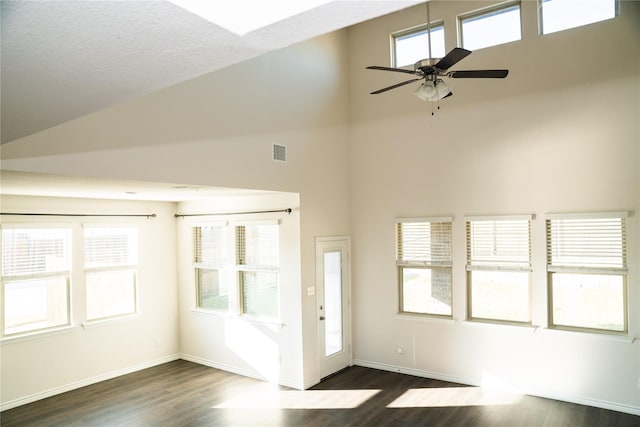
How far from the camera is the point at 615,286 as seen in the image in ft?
16.3

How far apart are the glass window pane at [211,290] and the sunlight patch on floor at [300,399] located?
160 centimetres

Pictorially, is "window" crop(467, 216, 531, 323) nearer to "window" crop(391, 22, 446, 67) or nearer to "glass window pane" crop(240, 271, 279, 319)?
"window" crop(391, 22, 446, 67)

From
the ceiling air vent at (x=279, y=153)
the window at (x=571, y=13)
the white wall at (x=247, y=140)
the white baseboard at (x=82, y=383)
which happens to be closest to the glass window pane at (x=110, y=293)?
the white baseboard at (x=82, y=383)

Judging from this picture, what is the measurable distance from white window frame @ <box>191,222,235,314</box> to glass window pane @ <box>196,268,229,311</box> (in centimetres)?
2

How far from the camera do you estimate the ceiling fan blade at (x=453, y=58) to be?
3316 mm

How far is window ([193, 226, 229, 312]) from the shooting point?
6.68m

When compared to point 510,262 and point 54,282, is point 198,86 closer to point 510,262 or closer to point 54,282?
point 54,282

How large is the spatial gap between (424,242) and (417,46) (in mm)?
2894

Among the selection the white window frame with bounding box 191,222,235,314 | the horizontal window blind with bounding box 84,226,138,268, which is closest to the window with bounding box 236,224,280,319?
the white window frame with bounding box 191,222,235,314

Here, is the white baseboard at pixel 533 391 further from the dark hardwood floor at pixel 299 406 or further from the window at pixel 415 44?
the window at pixel 415 44

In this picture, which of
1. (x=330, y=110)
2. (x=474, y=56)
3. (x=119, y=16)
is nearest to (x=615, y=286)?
(x=474, y=56)

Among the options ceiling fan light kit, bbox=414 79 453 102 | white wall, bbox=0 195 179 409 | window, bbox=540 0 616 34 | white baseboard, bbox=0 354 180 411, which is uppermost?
window, bbox=540 0 616 34

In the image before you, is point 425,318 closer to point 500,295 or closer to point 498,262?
point 500,295

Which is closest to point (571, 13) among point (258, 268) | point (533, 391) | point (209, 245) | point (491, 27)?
point (491, 27)
